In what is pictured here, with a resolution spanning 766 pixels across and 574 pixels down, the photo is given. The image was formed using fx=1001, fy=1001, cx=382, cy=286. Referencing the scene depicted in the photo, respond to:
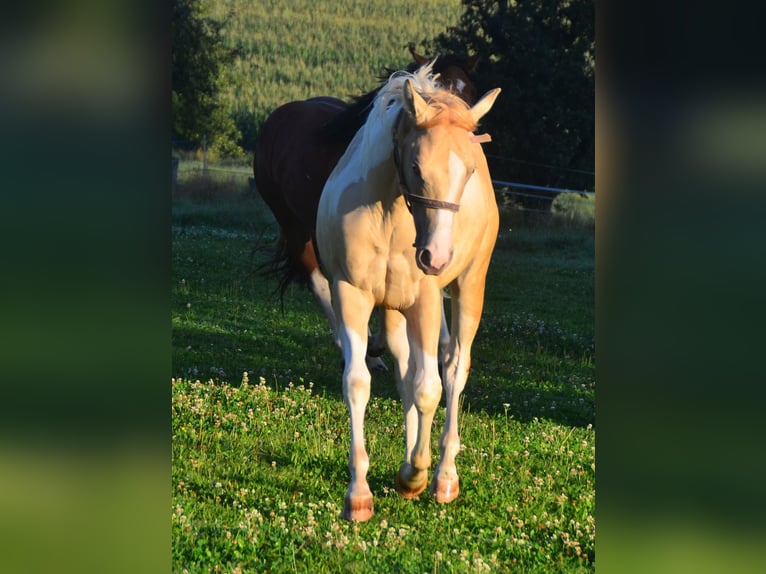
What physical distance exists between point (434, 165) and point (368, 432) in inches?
107

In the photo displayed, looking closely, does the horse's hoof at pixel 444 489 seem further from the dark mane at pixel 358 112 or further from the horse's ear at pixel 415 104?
the dark mane at pixel 358 112

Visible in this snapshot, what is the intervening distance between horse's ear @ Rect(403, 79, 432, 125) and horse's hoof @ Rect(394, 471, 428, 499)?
205 cm

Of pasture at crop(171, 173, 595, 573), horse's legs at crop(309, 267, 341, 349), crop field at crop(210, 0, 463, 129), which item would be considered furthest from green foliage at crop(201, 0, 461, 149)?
horse's legs at crop(309, 267, 341, 349)

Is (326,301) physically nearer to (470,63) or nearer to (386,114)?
(470,63)

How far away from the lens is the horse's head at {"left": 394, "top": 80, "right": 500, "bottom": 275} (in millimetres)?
4508

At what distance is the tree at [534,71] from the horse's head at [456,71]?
3384mm

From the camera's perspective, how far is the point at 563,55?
449 inches

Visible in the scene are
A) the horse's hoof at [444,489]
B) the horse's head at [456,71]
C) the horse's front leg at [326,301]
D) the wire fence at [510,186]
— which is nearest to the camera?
the horse's hoof at [444,489]

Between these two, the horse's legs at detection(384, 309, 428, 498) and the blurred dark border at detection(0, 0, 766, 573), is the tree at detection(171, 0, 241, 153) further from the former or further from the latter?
the blurred dark border at detection(0, 0, 766, 573)

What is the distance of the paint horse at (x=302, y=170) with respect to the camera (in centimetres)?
763
